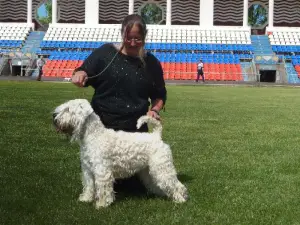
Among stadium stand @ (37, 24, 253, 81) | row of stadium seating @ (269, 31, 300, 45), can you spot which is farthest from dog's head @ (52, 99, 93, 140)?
row of stadium seating @ (269, 31, 300, 45)

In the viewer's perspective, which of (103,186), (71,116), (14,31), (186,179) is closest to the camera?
(71,116)

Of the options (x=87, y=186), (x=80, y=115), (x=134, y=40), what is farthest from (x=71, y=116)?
(x=134, y=40)

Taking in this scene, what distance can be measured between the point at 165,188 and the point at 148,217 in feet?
1.81

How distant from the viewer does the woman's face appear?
4.96 metres

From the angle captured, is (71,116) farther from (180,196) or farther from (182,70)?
(182,70)

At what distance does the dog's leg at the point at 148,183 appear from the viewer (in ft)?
16.8

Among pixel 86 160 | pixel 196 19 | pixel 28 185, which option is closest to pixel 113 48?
pixel 86 160


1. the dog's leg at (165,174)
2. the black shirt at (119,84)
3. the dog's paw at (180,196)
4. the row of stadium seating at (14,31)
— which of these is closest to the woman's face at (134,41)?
the black shirt at (119,84)

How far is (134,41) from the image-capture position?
5043 millimetres

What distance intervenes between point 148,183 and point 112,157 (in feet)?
1.96

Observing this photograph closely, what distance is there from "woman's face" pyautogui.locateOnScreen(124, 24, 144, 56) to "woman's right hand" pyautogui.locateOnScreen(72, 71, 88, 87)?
52cm

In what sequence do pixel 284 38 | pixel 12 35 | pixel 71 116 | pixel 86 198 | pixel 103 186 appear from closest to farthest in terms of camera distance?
pixel 71 116, pixel 103 186, pixel 86 198, pixel 284 38, pixel 12 35

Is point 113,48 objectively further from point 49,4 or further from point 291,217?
point 49,4

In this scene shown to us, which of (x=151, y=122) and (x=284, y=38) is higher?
(x=284, y=38)
